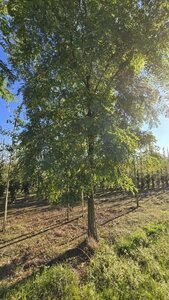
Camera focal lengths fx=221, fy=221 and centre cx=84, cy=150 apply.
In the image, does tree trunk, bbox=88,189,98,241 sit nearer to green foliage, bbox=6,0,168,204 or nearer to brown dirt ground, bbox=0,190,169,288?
brown dirt ground, bbox=0,190,169,288

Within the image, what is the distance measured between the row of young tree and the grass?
7.13 feet

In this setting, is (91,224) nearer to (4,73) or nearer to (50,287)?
(50,287)

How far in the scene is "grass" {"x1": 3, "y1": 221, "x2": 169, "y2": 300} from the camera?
16.9 feet

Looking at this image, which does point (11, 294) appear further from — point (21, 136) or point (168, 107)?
point (168, 107)

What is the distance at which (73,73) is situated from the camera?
750 cm

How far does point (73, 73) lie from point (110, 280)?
6313mm

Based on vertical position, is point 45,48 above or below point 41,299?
above

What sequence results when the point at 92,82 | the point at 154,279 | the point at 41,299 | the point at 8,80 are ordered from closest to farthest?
the point at 41,299, the point at 154,279, the point at 8,80, the point at 92,82

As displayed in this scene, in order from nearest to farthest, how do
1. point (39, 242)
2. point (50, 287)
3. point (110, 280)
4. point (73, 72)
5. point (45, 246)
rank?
point (50, 287), point (110, 280), point (73, 72), point (45, 246), point (39, 242)

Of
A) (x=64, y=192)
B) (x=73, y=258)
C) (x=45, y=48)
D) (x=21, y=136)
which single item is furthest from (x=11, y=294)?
(x=45, y=48)

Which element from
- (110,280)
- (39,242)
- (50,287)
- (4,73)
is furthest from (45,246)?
(4,73)

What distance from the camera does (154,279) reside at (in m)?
5.70

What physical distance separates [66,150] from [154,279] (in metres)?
4.23

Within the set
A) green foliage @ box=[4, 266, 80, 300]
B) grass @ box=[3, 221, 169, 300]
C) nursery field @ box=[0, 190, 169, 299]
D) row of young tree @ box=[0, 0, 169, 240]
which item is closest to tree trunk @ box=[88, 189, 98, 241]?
nursery field @ box=[0, 190, 169, 299]
